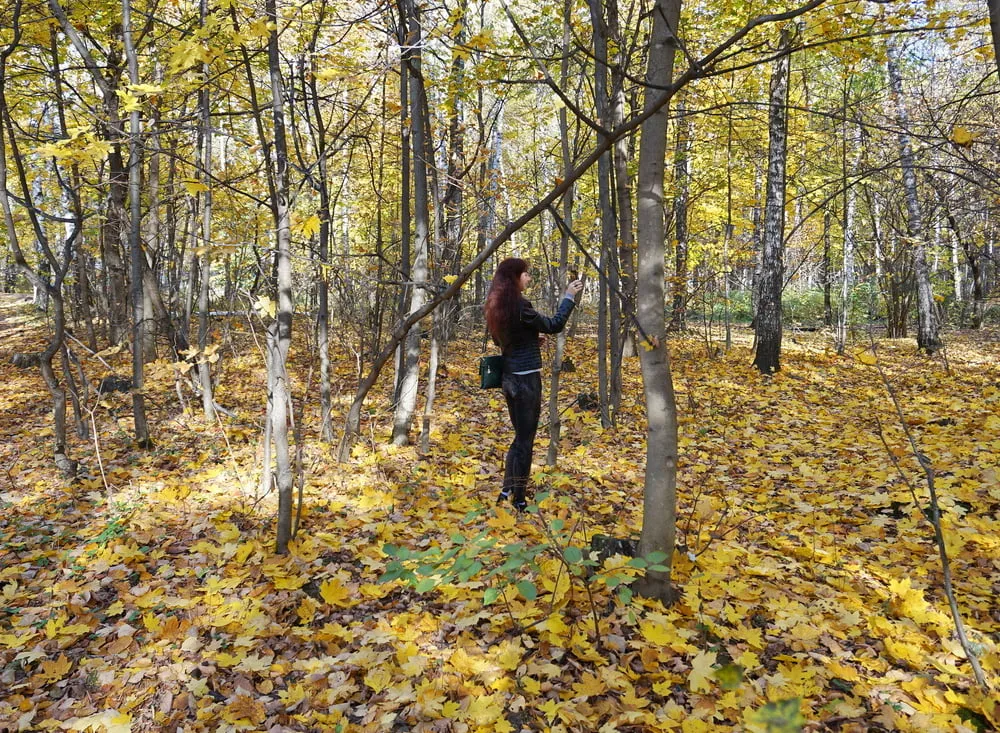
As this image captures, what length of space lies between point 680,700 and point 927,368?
982 cm

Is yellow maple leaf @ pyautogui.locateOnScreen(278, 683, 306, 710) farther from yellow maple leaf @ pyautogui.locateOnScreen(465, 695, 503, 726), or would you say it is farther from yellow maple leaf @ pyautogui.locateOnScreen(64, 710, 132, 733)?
yellow maple leaf @ pyautogui.locateOnScreen(465, 695, 503, 726)

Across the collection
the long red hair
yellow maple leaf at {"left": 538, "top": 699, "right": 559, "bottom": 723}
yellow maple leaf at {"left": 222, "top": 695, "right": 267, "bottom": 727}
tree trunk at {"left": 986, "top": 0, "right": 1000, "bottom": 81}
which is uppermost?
tree trunk at {"left": 986, "top": 0, "right": 1000, "bottom": 81}

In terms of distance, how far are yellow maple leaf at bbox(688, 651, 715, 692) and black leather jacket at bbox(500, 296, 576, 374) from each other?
215cm

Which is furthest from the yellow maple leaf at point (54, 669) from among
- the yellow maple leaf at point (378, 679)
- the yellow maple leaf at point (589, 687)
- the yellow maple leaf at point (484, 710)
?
the yellow maple leaf at point (589, 687)

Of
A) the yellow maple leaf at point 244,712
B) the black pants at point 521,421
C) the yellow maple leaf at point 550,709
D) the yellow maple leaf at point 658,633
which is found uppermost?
the black pants at point 521,421

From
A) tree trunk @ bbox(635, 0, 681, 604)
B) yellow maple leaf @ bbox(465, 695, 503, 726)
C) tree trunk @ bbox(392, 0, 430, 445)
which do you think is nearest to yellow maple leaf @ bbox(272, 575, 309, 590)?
yellow maple leaf @ bbox(465, 695, 503, 726)

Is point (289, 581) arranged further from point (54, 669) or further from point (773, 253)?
point (773, 253)

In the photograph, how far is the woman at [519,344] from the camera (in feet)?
13.0

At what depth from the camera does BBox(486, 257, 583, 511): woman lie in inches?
156

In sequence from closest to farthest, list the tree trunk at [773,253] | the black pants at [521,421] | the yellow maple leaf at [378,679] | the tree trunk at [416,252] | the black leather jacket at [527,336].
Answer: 1. the yellow maple leaf at [378,679]
2. the black leather jacket at [527,336]
3. the black pants at [521,421]
4. the tree trunk at [416,252]
5. the tree trunk at [773,253]

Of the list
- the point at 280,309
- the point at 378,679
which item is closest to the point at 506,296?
the point at 280,309

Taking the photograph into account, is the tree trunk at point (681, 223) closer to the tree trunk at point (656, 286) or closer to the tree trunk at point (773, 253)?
the tree trunk at point (773, 253)

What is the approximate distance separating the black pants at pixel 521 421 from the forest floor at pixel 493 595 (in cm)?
23

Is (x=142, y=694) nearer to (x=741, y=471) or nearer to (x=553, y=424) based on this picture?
(x=553, y=424)
